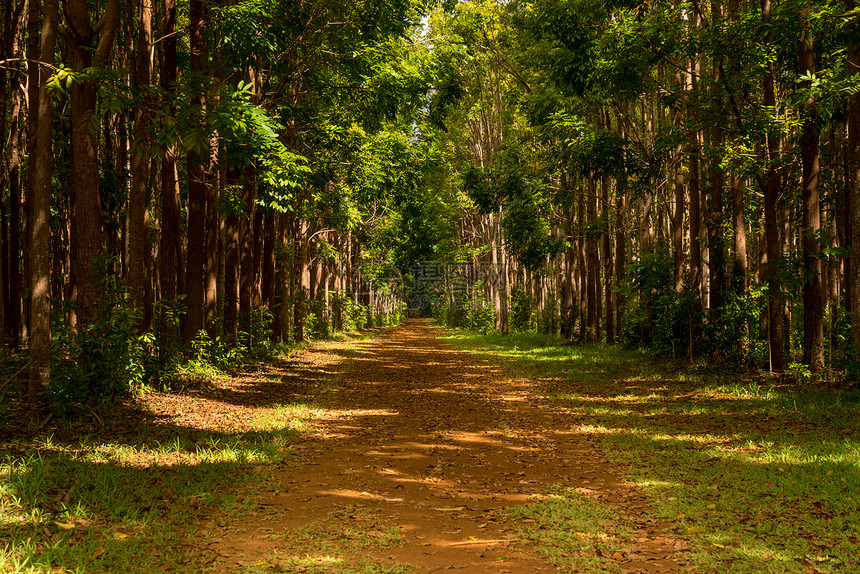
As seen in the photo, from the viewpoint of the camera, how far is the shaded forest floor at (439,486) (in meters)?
4.88

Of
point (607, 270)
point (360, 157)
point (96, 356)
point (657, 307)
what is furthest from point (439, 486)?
point (607, 270)

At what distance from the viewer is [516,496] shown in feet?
21.6

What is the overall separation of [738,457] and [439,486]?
3960 millimetres

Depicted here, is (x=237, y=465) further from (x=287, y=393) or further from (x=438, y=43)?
(x=438, y=43)

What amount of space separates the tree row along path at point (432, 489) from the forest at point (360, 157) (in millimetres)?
3936

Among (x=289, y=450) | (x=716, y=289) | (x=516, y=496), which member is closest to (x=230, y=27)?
(x=289, y=450)

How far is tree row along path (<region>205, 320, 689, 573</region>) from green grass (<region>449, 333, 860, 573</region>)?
41 centimetres

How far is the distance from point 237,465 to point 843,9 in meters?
11.5

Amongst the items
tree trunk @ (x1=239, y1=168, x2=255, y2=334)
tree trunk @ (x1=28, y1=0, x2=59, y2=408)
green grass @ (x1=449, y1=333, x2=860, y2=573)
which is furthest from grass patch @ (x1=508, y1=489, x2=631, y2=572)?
tree trunk @ (x1=239, y1=168, x2=255, y2=334)

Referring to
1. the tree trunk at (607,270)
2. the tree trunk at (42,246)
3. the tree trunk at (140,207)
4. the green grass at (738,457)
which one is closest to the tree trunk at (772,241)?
the green grass at (738,457)

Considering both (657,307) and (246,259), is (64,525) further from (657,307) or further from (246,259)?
(657,307)

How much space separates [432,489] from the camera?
6.87m

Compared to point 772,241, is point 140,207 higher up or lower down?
higher up

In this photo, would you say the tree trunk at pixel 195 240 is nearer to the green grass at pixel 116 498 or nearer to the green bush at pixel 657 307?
the green grass at pixel 116 498
